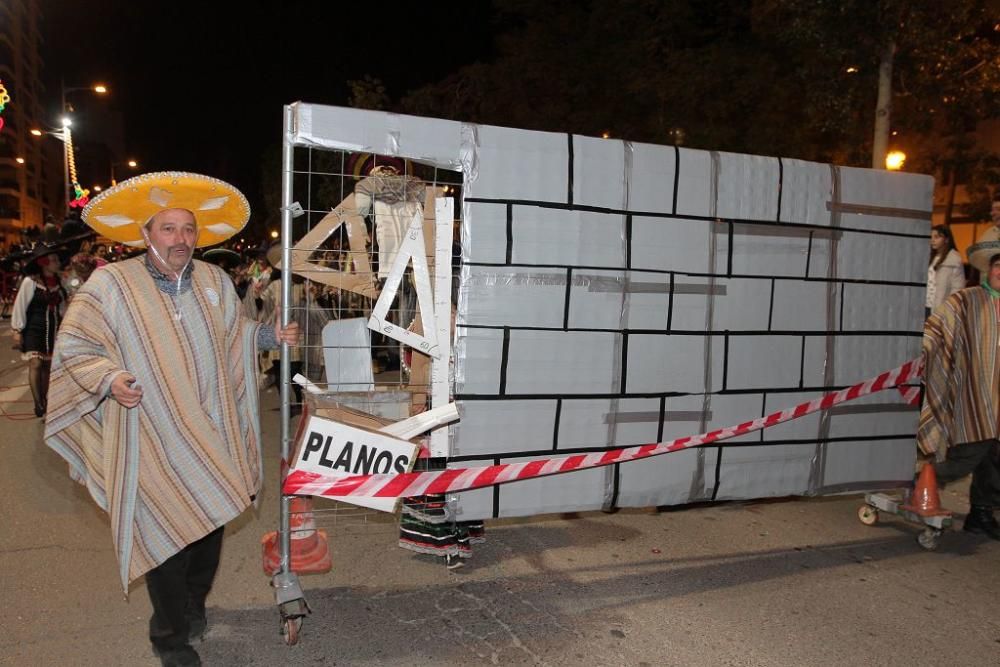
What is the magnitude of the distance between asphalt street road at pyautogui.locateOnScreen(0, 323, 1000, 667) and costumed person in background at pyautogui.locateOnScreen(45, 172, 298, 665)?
0.59 m

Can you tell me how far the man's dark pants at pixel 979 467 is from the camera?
15.5ft

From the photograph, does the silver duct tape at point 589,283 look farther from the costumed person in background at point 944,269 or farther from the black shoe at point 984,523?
the costumed person in background at point 944,269

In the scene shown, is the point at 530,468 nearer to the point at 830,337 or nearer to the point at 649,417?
the point at 649,417

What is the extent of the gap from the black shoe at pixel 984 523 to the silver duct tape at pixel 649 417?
216 cm

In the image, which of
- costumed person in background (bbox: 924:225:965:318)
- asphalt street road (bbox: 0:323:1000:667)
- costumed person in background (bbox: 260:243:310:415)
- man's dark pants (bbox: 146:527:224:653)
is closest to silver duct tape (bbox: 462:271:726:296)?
asphalt street road (bbox: 0:323:1000:667)

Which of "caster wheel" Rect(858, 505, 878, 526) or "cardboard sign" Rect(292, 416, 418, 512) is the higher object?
"cardboard sign" Rect(292, 416, 418, 512)

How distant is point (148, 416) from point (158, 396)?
8 cm

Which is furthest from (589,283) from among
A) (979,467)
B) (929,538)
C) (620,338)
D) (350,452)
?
(979,467)

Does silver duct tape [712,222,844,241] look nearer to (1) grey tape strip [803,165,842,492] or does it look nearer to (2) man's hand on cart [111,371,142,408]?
(1) grey tape strip [803,165,842,492]

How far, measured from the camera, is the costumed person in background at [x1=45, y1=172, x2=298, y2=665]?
288 cm

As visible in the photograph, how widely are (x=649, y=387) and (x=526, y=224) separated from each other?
1069 mm

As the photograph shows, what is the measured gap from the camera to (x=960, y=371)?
15.3 ft

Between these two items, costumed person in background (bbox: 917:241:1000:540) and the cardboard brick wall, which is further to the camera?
costumed person in background (bbox: 917:241:1000:540)

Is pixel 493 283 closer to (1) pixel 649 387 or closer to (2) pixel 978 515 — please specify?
(1) pixel 649 387
